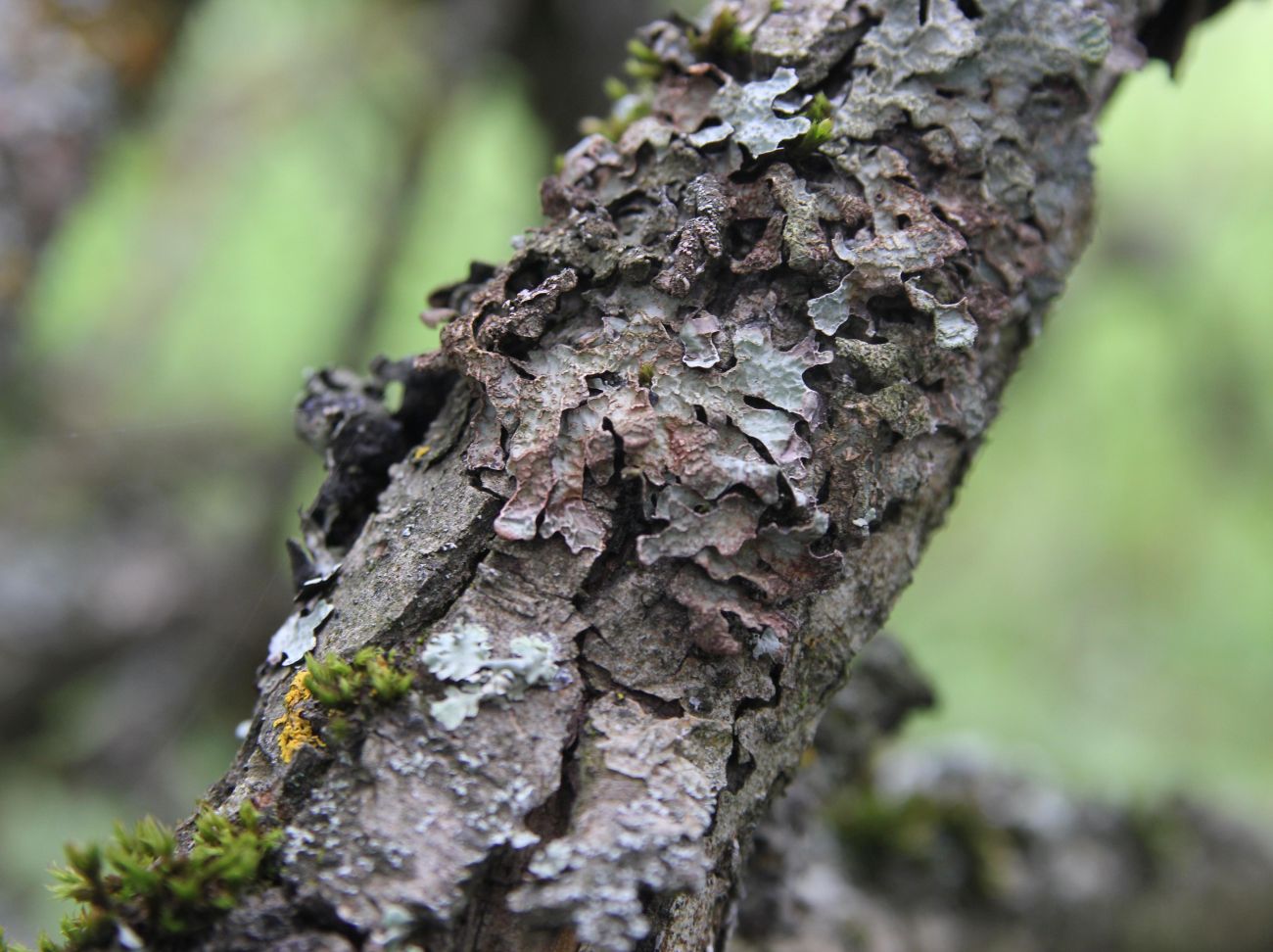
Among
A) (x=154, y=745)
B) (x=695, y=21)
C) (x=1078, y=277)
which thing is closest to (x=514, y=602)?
(x=695, y=21)

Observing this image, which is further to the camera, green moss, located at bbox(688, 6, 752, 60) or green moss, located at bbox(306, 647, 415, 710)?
green moss, located at bbox(688, 6, 752, 60)

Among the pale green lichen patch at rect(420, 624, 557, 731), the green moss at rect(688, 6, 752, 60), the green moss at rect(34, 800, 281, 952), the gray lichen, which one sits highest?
the green moss at rect(688, 6, 752, 60)

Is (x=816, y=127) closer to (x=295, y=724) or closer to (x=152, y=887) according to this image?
(x=295, y=724)

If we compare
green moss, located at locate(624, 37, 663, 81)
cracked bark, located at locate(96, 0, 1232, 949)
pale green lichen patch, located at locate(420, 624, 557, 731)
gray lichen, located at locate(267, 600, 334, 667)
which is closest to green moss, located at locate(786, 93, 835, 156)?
cracked bark, located at locate(96, 0, 1232, 949)

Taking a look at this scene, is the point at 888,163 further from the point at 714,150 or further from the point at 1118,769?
the point at 1118,769

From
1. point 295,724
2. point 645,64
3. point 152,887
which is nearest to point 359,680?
point 295,724

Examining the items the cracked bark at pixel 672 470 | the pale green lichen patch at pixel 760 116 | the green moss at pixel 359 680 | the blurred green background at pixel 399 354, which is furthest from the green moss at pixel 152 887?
the blurred green background at pixel 399 354

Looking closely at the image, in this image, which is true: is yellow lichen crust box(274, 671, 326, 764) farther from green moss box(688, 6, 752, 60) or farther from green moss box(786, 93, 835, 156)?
green moss box(688, 6, 752, 60)

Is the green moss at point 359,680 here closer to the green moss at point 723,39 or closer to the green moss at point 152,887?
the green moss at point 152,887
